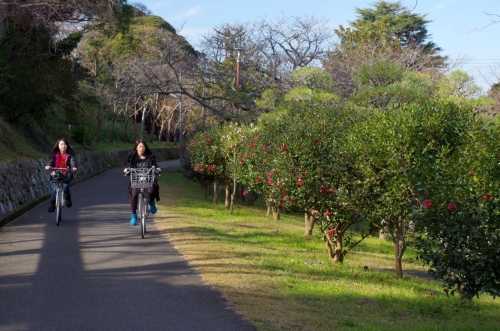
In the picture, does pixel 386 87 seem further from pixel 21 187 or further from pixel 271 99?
pixel 21 187

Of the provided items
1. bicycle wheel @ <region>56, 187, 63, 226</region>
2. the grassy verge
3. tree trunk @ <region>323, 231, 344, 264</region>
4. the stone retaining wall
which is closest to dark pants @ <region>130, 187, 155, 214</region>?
the grassy verge

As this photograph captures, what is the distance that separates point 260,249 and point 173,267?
3562 mm

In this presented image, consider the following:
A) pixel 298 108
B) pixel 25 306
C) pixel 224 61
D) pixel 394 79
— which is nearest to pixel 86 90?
pixel 224 61

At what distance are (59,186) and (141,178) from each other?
278cm

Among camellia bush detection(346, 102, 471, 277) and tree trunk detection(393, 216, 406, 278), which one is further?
tree trunk detection(393, 216, 406, 278)

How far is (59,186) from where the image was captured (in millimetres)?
13953

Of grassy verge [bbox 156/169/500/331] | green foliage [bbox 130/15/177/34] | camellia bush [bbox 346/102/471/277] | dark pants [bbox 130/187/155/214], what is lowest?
grassy verge [bbox 156/169/500/331]

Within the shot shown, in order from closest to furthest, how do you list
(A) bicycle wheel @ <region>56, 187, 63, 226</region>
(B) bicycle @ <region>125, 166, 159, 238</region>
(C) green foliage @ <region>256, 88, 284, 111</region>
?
(B) bicycle @ <region>125, 166, 159, 238</region> < (A) bicycle wheel @ <region>56, 187, 63, 226</region> < (C) green foliage @ <region>256, 88, 284, 111</region>

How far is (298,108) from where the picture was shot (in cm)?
1444

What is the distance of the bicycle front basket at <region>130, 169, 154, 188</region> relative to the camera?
477 inches

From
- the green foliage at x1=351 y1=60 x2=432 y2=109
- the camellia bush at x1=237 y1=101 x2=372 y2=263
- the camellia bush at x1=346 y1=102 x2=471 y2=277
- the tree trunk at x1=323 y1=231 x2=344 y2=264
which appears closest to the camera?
the camellia bush at x1=346 y1=102 x2=471 y2=277

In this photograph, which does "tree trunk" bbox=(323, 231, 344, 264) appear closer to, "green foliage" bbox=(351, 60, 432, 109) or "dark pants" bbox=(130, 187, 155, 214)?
"dark pants" bbox=(130, 187, 155, 214)

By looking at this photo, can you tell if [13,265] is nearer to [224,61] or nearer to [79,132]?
[224,61]

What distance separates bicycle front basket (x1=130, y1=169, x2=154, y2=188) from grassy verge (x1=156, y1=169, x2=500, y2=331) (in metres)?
1.21
